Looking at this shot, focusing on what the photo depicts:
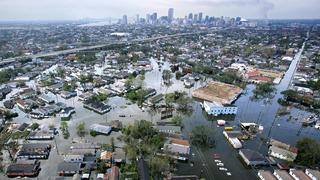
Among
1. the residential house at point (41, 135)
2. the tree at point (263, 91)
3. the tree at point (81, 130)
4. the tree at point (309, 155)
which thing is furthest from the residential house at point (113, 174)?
the tree at point (263, 91)

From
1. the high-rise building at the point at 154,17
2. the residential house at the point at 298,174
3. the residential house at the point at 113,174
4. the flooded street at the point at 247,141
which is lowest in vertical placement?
the flooded street at the point at 247,141

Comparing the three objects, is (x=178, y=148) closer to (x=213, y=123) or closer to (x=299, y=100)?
(x=213, y=123)

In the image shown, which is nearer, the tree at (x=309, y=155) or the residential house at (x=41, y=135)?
the tree at (x=309, y=155)

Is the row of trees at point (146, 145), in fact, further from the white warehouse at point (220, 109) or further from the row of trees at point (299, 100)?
the row of trees at point (299, 100)

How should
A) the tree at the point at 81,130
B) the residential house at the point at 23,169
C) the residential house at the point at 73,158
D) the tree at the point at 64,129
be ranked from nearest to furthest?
the residential house at the point at 23,169 < the residential house at the point at 73,158 < the tree at the point at 64,129 < the tree at the point at 81,130

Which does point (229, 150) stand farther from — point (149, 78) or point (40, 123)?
point (149, 78)

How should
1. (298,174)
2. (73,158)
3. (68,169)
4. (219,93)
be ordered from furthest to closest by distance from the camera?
→ (219,93) < (73,158) < (298,174) < (68,169)

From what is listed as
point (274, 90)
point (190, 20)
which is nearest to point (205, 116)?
point (274, 90)

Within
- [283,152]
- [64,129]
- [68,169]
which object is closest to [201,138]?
[283,152]

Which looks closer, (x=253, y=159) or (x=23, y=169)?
(x=23, y=169)
